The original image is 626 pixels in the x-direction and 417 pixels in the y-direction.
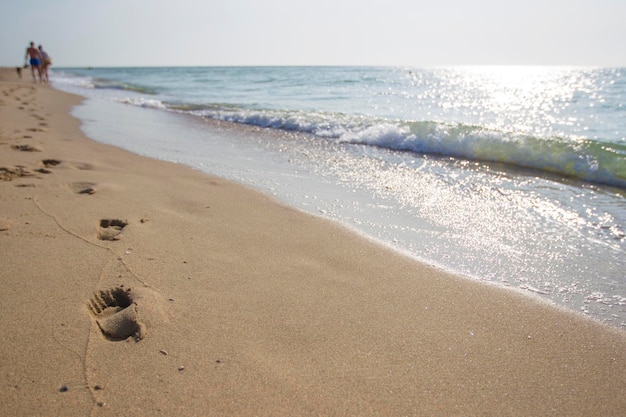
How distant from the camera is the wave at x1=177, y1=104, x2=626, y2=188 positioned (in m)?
5.14

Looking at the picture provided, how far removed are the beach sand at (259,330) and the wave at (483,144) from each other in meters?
3.91

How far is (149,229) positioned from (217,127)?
5956mm

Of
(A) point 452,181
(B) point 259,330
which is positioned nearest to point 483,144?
(A) point 452,181

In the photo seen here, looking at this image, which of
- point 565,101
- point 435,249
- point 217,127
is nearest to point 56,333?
point 435,249

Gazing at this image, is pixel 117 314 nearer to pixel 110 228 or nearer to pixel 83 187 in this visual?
pixel 110 228

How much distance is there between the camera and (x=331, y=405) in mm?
1327

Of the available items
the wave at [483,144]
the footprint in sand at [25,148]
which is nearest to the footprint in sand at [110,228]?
the footprint in sand at [25,148]

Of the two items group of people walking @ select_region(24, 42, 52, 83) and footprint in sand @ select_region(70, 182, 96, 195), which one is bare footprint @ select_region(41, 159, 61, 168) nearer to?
footprint in sand @ select_region(70, 182, 96, 195)

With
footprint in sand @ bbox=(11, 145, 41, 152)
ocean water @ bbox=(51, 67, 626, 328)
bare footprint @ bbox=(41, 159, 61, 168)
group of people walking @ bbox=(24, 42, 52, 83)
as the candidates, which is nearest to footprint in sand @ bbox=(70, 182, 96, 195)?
bare footprint @ bbox=(41, 159, 61, 168)

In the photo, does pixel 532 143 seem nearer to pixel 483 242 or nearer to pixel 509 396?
pixel 483 242

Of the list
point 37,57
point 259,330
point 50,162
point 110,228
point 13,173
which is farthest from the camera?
point 37,57

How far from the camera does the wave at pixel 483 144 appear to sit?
5.14 metres

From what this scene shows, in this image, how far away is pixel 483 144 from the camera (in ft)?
20.4

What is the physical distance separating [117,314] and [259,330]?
574 mm
